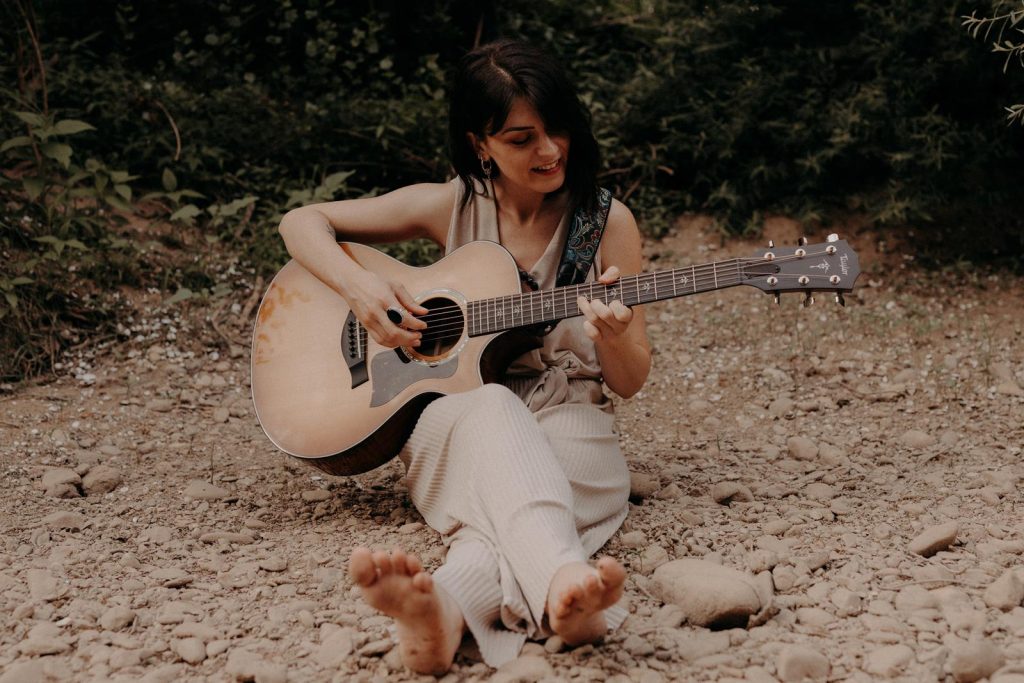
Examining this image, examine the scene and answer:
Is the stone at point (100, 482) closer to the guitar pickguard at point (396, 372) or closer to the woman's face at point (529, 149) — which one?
the guitar pickguard at point (396, 372)

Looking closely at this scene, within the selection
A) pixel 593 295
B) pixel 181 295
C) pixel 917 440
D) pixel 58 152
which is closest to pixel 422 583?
pixel 593 295

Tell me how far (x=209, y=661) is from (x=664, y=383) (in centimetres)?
249

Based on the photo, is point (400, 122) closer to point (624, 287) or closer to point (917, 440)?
point (624, 287)

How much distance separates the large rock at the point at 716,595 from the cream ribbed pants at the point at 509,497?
0.16 m

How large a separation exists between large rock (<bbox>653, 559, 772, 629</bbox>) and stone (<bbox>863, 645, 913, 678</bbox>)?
0.83 feet

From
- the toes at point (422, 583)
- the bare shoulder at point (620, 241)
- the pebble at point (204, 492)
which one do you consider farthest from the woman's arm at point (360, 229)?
the toes at point (422, 583)

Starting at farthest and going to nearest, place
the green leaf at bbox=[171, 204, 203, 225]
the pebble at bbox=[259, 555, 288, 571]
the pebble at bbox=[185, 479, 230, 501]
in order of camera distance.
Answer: the green leaf at bbox=[171, 204, 203, 225] → the pebble at bbox=[185, 479, 230, 501] → the pebble at bbox=[259, 555, 288, 571]

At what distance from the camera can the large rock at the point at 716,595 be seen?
2.10 meters

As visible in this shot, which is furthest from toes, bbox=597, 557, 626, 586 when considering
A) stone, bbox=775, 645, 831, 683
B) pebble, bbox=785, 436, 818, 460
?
pebble, bbox=785, 436, 818, 460

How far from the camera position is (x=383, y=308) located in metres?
2.70

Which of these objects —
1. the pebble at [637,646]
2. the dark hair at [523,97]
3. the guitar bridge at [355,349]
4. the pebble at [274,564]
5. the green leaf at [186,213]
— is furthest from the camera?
the green leaf at [186,213]

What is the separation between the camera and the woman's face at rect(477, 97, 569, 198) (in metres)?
2.62

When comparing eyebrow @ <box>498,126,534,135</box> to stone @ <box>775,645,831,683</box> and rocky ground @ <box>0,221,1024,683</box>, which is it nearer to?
rocky ground @ <box>0,221,1024,683</box>

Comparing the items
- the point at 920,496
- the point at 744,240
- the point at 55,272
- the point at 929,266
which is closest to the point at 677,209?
the point at 744,240
